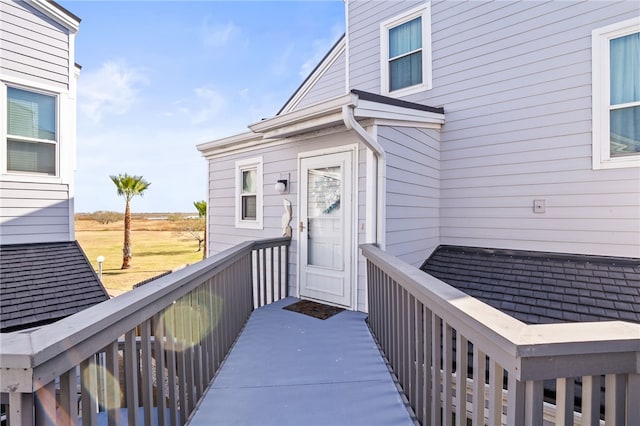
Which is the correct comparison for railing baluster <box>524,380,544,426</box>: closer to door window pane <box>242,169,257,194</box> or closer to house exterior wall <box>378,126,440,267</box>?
house exterior wall <box>378,126,440,267</box>

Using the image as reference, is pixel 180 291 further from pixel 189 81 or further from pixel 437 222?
pixel 189 81

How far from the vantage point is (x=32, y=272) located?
4.59 metres

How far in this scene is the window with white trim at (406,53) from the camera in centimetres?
519

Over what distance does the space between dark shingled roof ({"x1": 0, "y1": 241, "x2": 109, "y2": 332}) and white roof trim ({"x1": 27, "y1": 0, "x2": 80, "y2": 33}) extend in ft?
11.9

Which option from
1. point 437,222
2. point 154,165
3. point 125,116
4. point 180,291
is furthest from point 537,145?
point 154,165

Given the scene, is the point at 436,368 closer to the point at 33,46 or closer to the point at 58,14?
the point at 33,46

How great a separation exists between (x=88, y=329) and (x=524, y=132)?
4.91 m

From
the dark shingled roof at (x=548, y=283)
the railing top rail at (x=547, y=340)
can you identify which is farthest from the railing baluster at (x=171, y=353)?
the dark shingled roof at (x=548, y=283)

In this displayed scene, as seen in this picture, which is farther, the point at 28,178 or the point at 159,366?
the point at 28,178

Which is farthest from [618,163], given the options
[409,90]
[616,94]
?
[409,90]

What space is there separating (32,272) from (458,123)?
6490mm

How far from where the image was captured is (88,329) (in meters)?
1.11

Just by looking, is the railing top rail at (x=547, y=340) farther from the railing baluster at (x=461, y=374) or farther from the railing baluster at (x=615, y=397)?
the railing baluster at (x=461, y=374)

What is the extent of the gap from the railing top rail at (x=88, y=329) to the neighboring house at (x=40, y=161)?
3780mm
